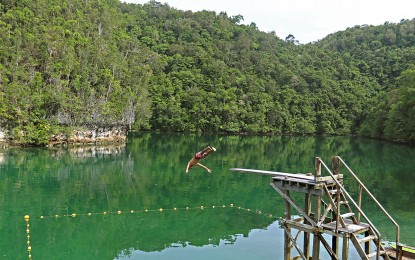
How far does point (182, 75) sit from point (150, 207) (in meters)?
74.5

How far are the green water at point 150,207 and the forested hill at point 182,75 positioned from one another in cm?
1726

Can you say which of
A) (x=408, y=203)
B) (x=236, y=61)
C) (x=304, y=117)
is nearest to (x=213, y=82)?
(x=236, y=61)

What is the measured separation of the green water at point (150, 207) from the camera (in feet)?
54.6

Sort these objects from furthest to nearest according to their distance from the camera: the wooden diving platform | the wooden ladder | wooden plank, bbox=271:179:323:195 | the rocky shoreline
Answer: the rocky shoreline
wooden plank, bbox=271:179:323:195
the wooden diving platform
the wooden ladder

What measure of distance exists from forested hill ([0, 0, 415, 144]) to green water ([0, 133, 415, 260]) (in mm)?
17261

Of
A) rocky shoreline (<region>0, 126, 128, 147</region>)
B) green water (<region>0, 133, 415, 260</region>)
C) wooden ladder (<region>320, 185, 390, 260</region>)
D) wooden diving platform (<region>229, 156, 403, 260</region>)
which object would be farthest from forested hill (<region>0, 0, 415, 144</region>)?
wooden ladder (<region>320, 185, 390, 260</region>)

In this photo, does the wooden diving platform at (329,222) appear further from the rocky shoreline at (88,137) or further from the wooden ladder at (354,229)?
the rocky shoreline at (88,137)

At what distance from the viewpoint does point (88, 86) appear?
197 feet

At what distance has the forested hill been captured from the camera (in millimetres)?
56125

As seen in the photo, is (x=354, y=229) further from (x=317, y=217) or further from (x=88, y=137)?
(x=88, y=137)

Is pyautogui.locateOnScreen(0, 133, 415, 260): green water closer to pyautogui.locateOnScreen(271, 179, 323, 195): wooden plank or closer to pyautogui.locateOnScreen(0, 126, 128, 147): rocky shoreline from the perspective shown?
pyautogui.locateOnScreen(271, 179, 323, 195): wooden plank

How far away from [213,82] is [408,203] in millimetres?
74550

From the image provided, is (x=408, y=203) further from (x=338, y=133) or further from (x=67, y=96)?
(x=338, y=133)

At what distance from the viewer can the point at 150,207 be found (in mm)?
22797
